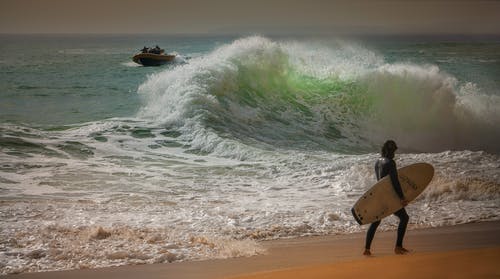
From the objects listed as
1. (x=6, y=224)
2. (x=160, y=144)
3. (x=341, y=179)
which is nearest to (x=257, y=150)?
(x=160, y=144)

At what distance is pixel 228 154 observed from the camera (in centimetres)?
822

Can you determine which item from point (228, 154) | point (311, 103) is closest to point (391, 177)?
point (228, 154)

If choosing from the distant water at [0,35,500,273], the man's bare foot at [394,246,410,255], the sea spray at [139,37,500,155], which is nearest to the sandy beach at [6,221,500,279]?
the man's bare foot at [394,246,410,255]

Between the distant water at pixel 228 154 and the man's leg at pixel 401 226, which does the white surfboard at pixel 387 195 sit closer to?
the man's leg at pixel 401 226

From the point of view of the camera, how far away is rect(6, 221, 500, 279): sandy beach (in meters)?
2.88

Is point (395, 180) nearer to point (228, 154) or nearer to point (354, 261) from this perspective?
point (354, 261)

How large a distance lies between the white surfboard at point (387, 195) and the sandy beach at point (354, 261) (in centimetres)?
26

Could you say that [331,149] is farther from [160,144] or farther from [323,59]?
[323,59]

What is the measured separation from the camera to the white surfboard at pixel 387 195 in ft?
12.0

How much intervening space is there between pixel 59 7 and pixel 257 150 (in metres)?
7.86

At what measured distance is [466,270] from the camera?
2.81 m

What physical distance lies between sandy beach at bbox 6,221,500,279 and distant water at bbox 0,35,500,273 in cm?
20

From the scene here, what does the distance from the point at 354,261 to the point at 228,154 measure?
5185 mm

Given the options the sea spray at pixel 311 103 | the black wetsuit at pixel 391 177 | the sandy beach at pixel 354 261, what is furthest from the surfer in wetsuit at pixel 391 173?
the sea spray at pixel 311 103
